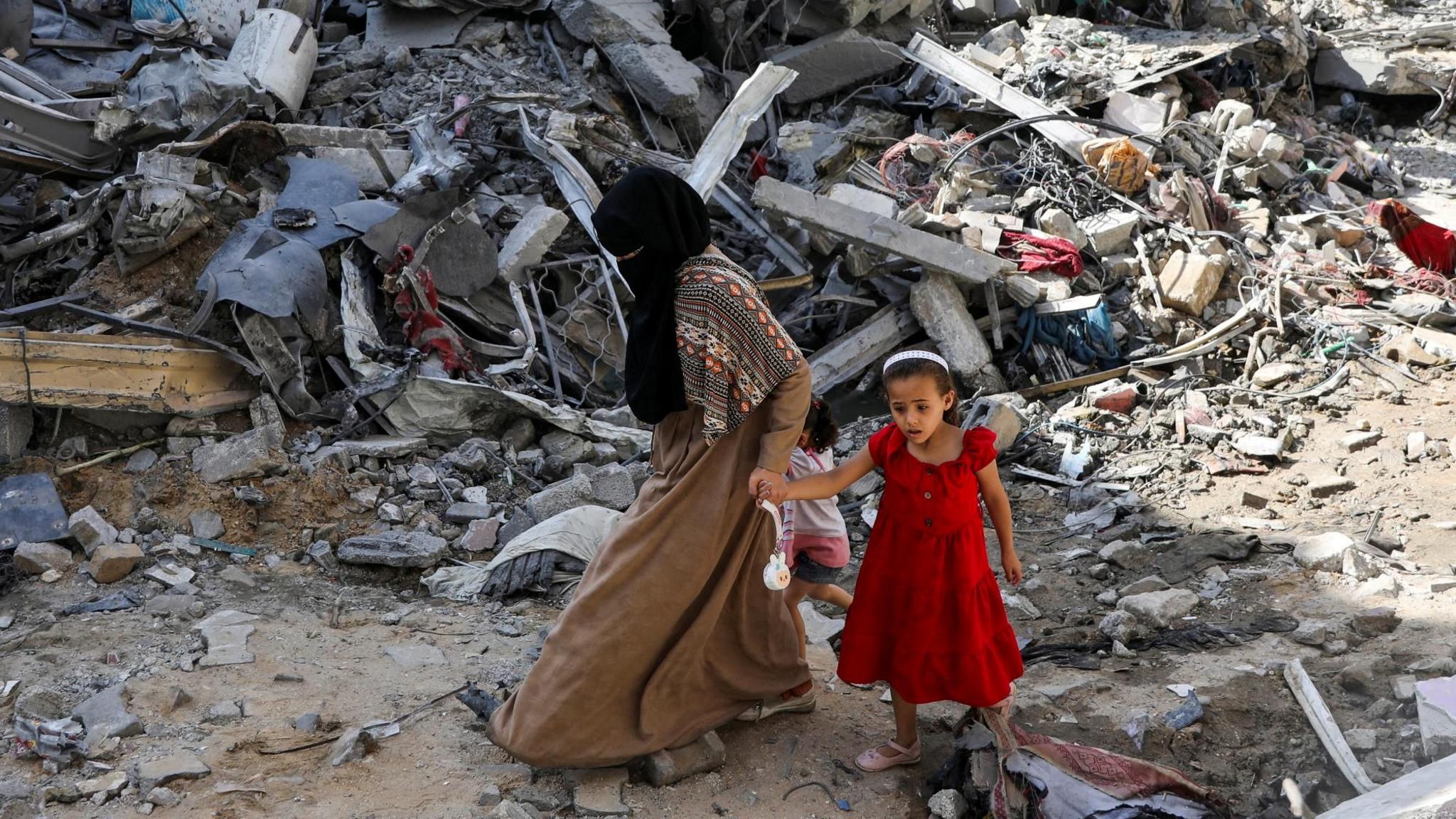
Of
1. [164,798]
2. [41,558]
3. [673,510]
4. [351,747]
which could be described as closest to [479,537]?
[41,558]

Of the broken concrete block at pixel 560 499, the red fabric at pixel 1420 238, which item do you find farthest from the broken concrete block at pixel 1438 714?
the red fabric at pixel 1420 238

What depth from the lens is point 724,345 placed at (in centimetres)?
309

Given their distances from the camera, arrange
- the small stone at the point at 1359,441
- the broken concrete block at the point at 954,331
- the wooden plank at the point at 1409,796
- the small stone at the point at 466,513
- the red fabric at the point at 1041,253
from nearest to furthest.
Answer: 1. the wooden plank at the point at 1409,796
2. the small stone at the point at 466,513
3. the small stone at the point at 1359,441
4. the broken concrete block at the point at 954,331
5. the red fabric at the point at 1041,253

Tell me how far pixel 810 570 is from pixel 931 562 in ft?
2.24

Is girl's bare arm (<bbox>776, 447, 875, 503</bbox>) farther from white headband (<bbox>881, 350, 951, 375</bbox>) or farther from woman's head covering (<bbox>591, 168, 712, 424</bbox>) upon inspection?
woman's head covering (<bbox>591, 168, 712, 424</bbox>)

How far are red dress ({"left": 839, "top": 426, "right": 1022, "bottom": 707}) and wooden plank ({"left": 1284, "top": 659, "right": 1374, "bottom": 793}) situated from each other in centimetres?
101

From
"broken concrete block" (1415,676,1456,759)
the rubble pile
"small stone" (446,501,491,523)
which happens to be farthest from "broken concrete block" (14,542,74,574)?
"broken concrete block" (1415,676,1456,759)

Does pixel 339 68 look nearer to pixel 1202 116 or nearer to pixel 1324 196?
pixel 1202 116

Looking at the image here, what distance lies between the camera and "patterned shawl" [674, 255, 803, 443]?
10.1ft

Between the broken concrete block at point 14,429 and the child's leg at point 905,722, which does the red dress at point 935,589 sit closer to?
the child's leg at point 905,722

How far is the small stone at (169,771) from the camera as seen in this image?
3350 millimetres

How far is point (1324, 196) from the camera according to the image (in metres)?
10.3

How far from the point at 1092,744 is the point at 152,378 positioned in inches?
199

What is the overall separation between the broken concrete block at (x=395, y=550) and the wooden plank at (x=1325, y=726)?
147 inches
